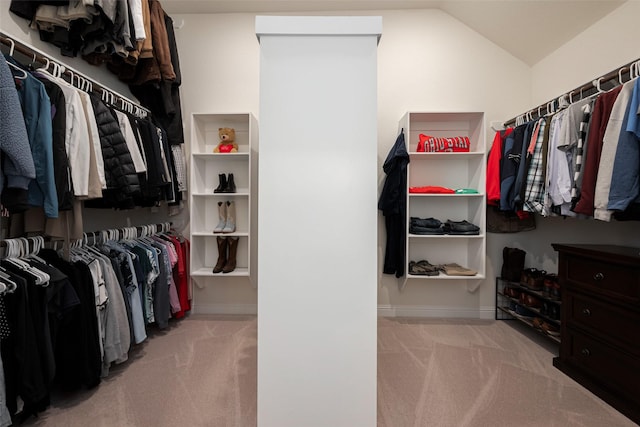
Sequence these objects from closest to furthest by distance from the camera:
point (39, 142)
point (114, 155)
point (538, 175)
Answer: point (39, 142) < point (114, 155) < point (538, 175)

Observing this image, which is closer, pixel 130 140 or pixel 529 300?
pixel 130 140

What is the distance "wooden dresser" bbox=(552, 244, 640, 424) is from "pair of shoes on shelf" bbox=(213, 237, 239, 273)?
2539 mm

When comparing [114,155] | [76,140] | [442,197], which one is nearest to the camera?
[76,140]

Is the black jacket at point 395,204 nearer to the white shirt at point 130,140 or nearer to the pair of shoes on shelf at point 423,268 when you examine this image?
the pair of shoes on shelf at point 423,268

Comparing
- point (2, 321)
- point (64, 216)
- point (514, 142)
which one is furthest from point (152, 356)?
point (514, 142)

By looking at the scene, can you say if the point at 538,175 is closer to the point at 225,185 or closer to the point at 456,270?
the point at 456,270

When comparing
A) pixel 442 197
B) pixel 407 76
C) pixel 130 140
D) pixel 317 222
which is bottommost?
pixel 317 222

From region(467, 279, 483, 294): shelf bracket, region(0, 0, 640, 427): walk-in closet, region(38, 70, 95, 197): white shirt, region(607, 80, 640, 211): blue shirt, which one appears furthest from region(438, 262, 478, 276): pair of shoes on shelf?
region(38, 70, 95, 197): white shirt

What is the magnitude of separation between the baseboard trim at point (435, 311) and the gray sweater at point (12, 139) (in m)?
2.69

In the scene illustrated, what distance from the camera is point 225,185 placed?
2.72 m

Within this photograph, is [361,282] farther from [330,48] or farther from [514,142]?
[514,142]

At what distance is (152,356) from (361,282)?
1.80 meters

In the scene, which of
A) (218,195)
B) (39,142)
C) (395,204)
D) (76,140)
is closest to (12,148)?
(39,142)

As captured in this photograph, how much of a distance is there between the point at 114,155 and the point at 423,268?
2.46m
